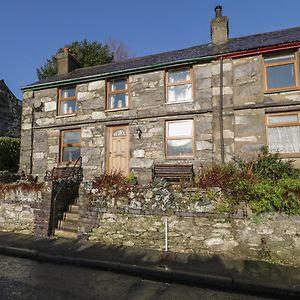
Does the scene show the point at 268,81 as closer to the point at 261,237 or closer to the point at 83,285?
the point at 261,237

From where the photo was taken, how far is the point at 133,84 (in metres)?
11.3

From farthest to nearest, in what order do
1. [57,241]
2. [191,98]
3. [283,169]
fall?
1. [191,98]
2. [283,169]
3. [57,241]

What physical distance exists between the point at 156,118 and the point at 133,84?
200cm

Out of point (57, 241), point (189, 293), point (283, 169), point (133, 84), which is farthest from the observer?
point (133, 84)

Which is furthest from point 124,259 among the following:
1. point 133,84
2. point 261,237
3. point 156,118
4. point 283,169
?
point 133,84

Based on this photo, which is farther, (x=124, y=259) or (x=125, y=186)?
(x=125, y=186)

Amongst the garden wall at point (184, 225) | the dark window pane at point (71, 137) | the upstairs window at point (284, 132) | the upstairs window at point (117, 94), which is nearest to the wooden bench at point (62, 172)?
the dark window pane at point (71, 137)

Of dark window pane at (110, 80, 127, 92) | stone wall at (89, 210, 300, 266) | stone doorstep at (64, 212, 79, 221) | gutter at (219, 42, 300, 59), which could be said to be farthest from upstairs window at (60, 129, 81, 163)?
gutter at (219, 42, 300, 59)

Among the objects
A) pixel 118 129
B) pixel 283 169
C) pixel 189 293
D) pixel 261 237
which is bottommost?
pixel 189 293

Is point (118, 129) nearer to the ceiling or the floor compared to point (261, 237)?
nearer to the ceiling

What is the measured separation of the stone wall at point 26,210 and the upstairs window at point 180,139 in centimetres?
502

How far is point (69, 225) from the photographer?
26.2 ft

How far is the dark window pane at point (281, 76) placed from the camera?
9.40 m

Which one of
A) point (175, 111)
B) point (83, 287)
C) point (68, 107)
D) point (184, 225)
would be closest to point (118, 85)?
point (68, 107)
